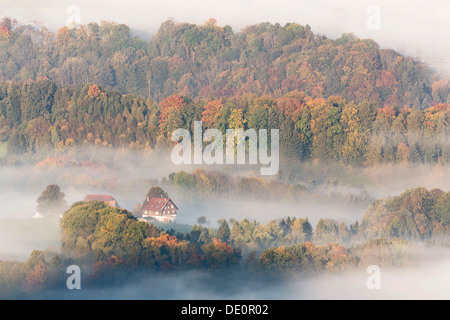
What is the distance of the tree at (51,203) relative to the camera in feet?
271

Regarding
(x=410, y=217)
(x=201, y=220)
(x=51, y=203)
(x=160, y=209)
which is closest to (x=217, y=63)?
(x=51, y=203)

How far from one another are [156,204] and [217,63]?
256 ft

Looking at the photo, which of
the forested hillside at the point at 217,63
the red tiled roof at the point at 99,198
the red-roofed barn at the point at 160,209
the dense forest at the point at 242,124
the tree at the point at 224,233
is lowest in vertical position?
the tree at the point at 224,233

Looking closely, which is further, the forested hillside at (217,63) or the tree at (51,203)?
the forested hillside at (217,63)

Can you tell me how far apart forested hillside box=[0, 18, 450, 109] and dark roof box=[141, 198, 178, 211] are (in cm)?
5841

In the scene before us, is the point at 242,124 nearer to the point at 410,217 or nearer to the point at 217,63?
the point at 410,217

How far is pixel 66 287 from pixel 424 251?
2230 centimetres

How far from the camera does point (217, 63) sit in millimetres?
159875

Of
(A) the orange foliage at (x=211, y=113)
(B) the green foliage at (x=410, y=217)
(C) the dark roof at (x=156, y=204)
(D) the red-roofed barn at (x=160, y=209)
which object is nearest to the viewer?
(B) the green foliage at (x=410, y=217)

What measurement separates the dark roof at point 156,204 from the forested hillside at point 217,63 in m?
58.4

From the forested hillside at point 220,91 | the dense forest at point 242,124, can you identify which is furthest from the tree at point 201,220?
the forested hillside at point 220,91

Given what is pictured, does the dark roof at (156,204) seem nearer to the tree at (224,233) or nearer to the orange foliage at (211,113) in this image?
the tree at (224,233)

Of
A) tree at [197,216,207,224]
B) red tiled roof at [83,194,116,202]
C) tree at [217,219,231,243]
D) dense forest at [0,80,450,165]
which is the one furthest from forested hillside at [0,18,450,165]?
tree at [217,219,231,243]
